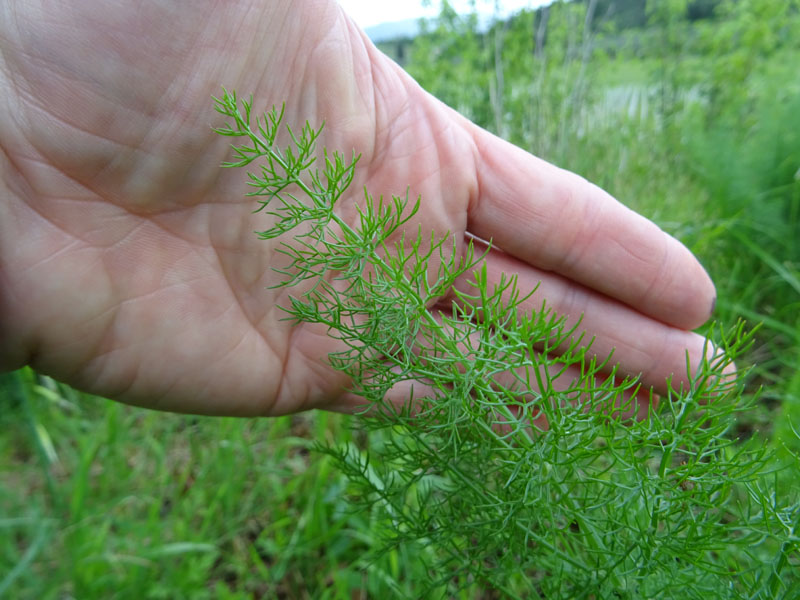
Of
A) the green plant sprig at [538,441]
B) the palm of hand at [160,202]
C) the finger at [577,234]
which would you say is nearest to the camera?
the green plant sprig at [538,441]

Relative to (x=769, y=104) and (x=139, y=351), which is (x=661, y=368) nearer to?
(x=139, y=351)

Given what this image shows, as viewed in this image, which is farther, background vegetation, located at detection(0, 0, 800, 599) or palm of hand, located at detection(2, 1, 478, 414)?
background vegetation, located at detection(0, 0, 800, 599)

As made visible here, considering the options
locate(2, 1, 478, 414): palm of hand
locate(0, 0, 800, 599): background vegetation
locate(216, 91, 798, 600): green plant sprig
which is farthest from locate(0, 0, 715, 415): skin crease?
locate(0, 0, 800, 599): background vegetation

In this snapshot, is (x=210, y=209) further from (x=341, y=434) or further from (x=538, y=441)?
(x=341, y=434)

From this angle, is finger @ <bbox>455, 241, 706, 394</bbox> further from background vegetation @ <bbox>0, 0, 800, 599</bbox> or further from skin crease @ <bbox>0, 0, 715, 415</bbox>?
background vegetation @ <bbox>0, 0, 800, 599</bbox>

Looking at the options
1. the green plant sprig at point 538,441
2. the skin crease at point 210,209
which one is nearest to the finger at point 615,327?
the skin crease at point 210,209

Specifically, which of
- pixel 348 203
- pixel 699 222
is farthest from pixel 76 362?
pixel 699 222

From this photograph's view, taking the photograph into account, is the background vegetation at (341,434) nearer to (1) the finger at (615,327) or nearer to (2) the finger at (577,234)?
(1) the finger at (615,327)
